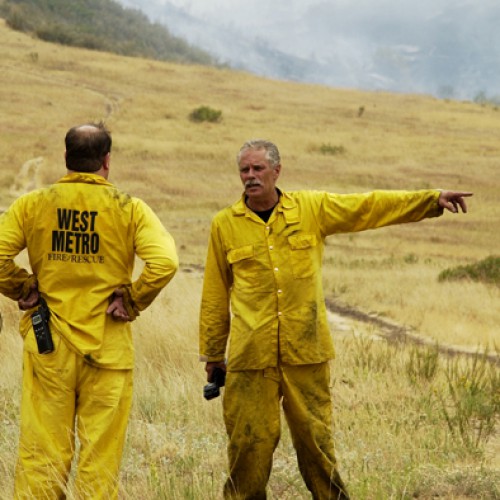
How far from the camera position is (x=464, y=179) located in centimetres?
3456

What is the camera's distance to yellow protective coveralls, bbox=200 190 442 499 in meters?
4.02

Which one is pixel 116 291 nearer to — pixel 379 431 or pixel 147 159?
pixel 379 431

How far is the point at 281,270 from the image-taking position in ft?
13.2

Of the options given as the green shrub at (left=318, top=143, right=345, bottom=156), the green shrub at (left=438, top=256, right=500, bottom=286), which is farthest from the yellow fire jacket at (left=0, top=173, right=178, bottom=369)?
the green shrub at (left=318, top=143, right=345, bottom=156)

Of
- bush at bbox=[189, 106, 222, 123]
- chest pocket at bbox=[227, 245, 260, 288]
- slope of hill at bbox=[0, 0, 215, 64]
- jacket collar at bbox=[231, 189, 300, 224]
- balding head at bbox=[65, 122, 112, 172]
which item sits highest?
slope of hill at bbox=[0, 0, 215, 64]

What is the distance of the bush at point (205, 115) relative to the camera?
4481 cm

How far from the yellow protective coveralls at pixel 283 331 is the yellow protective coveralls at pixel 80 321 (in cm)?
53

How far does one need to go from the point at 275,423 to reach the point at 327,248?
54.9 feet

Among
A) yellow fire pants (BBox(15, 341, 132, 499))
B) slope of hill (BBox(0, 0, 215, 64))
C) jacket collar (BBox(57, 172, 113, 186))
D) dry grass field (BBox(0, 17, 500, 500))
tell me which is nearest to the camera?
yellow fire pants (BBox(15, 341, 132, 499))

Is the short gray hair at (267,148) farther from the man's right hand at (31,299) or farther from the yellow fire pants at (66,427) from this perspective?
the yellow fire pants at (66,427)

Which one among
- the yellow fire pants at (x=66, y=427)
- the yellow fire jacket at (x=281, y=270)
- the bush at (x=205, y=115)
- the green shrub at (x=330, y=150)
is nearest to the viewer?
the yellow fire pants at (x=66, y=427)

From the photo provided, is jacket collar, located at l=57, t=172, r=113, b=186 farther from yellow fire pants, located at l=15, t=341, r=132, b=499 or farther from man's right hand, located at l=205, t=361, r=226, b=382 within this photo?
man's right hand, located at l=205, t=361, r=226, b=382

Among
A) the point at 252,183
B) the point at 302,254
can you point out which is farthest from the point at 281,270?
the point at 252,183

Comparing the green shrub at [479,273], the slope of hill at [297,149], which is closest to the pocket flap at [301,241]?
the slope of hill at [297,149]
